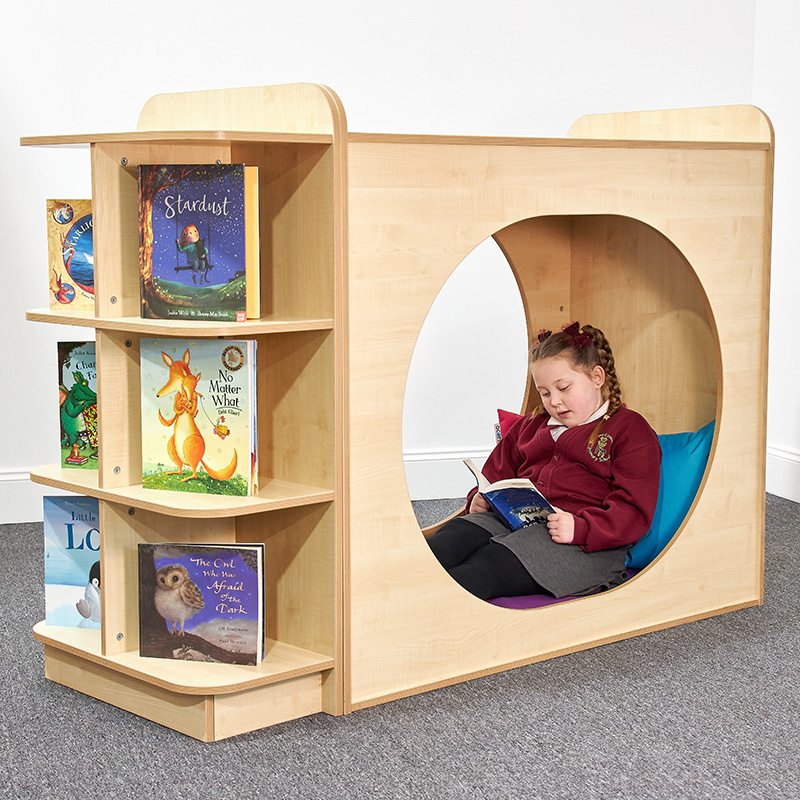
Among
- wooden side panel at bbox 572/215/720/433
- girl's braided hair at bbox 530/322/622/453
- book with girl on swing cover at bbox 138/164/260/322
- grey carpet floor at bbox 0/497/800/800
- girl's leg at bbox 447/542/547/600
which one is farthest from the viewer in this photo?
wooden side panel at bbox 572/215/720/433

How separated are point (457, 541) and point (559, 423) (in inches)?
15.1

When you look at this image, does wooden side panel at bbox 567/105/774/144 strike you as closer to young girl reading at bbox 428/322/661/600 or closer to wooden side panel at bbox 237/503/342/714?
young girl reading at bbox 428/322/661/600

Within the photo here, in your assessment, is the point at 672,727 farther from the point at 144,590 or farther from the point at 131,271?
the point at 131,271

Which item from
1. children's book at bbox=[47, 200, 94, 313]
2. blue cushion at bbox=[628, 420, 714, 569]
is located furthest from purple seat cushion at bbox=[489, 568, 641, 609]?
children's book at bbox=[47, 200, 94, 313]

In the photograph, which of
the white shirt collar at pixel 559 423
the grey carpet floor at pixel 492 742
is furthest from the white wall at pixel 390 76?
the grey carpet floor at pixel 492 742

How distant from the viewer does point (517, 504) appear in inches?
95.7

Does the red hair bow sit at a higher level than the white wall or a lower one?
lower

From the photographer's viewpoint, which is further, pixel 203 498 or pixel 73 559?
pixel 73 559

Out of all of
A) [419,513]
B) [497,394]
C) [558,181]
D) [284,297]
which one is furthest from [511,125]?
[284,297]

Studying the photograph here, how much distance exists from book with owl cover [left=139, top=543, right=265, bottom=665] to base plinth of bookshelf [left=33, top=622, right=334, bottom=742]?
0.03m

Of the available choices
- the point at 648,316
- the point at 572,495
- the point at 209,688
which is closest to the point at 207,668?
the point at 209,688

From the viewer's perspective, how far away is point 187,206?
6.00 feet

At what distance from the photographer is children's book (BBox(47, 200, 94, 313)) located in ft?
6.59

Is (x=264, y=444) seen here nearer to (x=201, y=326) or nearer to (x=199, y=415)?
(x=199, y=415)
